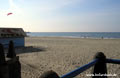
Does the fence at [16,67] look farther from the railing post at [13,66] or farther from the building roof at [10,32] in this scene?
the building roof at [10,32]

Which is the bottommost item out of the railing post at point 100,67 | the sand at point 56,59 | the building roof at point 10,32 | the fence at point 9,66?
the sand at point 56,59

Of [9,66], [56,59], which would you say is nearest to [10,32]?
[56,59]

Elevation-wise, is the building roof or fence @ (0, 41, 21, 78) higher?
the building roof

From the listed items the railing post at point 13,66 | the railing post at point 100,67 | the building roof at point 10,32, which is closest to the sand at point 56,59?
the building roof at point 10,32

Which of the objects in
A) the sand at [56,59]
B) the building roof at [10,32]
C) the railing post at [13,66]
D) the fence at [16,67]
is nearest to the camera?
the fence at [16,67]

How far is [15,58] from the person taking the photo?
156 centimetres

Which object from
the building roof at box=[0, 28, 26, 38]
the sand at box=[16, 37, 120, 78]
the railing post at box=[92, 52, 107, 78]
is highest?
the building roof at box=[0, 28, 26, 38]

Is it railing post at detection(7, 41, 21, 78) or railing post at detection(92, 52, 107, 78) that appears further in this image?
railing post at detection(92, 52, 107, 78)

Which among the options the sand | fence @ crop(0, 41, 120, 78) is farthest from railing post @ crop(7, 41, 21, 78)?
the sand

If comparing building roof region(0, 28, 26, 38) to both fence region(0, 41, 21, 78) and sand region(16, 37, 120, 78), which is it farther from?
fence region(0, 41, 21, 78)

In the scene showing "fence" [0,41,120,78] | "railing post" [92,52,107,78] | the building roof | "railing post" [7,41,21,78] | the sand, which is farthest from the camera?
the building roof

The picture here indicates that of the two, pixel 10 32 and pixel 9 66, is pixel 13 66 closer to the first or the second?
pixel 9 66

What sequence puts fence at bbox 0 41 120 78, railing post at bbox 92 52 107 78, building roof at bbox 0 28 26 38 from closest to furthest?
1. fence at bbox 0 41 120 78
2. railing post at bbox 92 52 107 78
3. building roof at bbox 0 28 26 38

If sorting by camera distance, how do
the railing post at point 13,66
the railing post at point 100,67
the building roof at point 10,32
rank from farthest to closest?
the building roof at point 10,32 → the railing post at point 100,67 → the railing post at point 13,66
